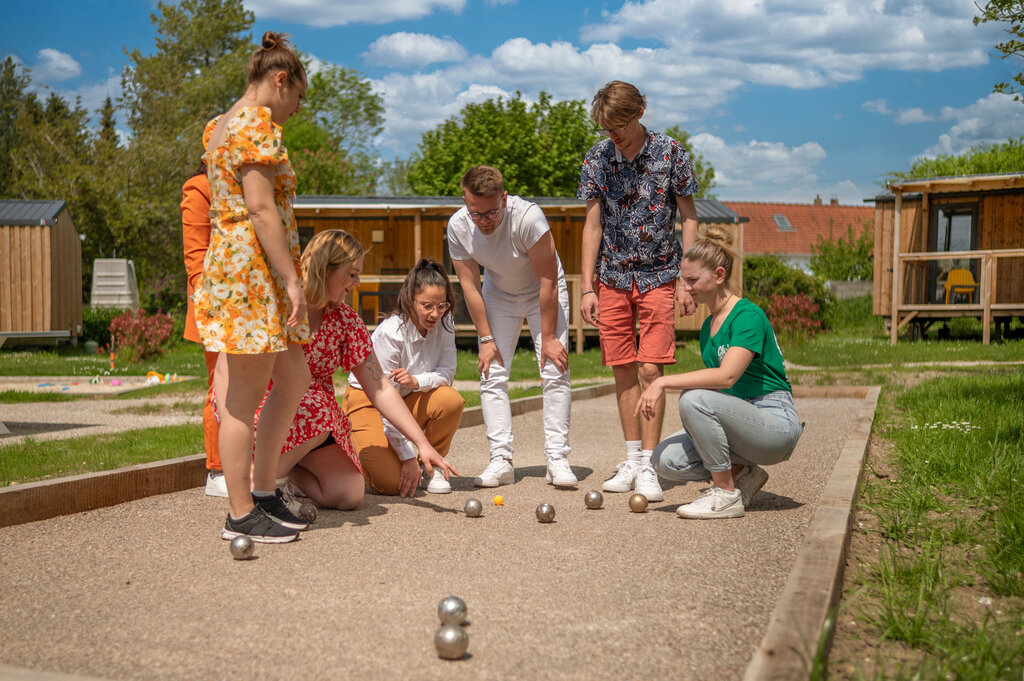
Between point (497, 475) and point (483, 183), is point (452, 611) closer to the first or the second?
point (497, 475)

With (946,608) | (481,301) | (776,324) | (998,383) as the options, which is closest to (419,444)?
(481,301)

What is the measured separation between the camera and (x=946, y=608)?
2.76m

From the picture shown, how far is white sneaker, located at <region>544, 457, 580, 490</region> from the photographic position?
503 cm

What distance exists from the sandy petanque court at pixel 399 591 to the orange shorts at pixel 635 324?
2.50ft

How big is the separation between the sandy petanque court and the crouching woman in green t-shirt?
18 centimetres

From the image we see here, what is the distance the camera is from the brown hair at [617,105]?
4738 mm

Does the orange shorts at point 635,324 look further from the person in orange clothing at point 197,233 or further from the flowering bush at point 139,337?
the flowering bush at point 139,337

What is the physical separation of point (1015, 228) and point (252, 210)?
65.7 feet

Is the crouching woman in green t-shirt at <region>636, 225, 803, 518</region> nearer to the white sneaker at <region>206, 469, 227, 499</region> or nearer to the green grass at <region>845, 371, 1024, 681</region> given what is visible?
the green grass at <region>845, 371, 1024, 681</region>

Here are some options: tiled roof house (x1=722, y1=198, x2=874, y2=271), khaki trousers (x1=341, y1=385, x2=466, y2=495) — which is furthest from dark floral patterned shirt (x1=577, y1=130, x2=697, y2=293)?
tiled roof house (x1=722, y1=198, x2=874, y2=271)

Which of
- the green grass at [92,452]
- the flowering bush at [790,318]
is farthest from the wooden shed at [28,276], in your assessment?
the flowering bush at [790,318]

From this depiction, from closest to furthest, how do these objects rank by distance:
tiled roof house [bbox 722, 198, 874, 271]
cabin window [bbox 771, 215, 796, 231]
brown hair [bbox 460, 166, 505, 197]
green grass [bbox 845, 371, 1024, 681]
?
green grass [bbox 845, 371, 1024, 681], brown hair [bbox 460, 166, 505, 197], tiled roof house [bbox 722, 198, 874, 271], cabin window [bbox 771, 215, 796, 231]

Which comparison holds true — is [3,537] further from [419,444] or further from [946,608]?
[946,608]

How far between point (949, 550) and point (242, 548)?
265 centimetres
